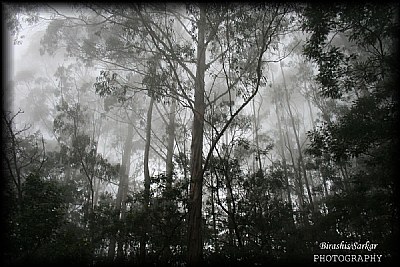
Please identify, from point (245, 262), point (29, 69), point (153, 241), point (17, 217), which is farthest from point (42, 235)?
point (29, 69)

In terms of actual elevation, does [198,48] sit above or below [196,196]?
above

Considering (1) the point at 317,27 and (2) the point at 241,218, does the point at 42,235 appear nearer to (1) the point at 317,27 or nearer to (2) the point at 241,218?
(2) the point at 241,218

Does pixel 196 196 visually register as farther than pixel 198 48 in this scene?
No

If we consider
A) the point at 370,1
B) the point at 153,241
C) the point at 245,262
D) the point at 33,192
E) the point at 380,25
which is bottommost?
the point at 245,262

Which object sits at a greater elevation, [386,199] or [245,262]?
[386,199]

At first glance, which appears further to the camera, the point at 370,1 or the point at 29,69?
the point at 29,69

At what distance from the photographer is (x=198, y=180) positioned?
4508 millimetres

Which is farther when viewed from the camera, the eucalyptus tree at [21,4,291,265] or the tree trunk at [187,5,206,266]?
the eucalyptus tree at [21,4,291,265]

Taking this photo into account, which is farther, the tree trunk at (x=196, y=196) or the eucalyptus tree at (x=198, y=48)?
the eucalyptus tree at (x=198, y=48)

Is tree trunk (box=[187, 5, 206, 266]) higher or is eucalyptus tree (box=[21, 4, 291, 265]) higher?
eucalyptus tree (box=[21, 4, 291, 265])

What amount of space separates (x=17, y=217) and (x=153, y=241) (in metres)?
2.37

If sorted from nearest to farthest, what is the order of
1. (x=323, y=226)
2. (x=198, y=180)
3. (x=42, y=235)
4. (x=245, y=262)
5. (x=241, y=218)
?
(x=245, y=262) → (x=42, y=235) → (x=198, y=180) → (x=323, y=226) → (x=241, y=218)

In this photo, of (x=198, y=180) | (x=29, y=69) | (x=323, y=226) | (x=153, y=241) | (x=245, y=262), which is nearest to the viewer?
(x=245, y=262)

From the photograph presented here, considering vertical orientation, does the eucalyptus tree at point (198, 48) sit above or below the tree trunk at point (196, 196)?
above
